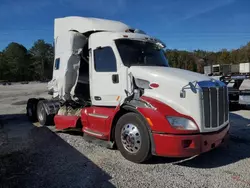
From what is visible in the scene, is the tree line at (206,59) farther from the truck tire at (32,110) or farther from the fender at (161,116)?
the fender at (161,116)

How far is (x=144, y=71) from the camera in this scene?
5.21 meters

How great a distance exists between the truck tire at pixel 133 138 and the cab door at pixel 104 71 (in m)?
0.76

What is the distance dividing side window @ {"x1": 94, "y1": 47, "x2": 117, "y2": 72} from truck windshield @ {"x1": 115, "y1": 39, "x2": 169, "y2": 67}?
0.26 m

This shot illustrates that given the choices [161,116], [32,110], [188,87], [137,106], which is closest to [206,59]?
[32,110]

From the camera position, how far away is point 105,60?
234 inches

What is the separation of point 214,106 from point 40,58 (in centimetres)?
9193

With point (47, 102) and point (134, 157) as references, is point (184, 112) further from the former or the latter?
point (47, 102)

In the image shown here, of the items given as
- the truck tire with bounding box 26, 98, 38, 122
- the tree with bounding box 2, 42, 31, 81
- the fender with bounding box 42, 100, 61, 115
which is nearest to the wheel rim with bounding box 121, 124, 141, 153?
the fender with bounding box 42, 100, 61, 115

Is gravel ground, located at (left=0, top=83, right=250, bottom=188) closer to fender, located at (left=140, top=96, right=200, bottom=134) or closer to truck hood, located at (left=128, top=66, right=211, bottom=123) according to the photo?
fender, located at (left=140, top=96, right=200, bottom=134)

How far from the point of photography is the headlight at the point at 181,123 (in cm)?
439

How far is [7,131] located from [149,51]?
5.47 meters

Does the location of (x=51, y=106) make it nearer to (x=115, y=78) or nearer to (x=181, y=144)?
(x=115, y=78)

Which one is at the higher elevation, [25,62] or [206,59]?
[25,62]

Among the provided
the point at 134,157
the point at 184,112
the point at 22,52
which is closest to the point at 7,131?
the point at 134,157
